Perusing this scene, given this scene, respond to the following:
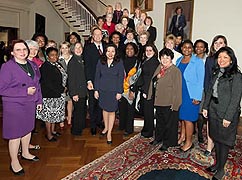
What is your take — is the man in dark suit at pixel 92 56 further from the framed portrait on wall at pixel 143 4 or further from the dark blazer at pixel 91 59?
the framed portrait on wall at pixel 143 4

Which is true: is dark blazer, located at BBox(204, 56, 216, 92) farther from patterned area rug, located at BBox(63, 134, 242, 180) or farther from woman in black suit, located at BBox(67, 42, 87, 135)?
woman in black suit, located at BBox(67, 42, 87, 135)

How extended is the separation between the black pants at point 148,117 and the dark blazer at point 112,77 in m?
0.52

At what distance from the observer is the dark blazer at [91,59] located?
4.07 m

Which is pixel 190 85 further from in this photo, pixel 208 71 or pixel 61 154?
pixel 61 154

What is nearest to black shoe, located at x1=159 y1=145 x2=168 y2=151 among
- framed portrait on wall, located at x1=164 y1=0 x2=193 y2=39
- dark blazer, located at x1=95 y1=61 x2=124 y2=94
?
dark blazer, located at x1=95 y1=61 x2=124 y2=94

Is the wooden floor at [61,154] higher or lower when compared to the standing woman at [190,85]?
lower

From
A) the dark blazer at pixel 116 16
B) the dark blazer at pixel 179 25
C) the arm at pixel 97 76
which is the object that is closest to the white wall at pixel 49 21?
the dark blazer at pixel 116 16

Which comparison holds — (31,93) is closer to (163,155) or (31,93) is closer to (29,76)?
(29,76)

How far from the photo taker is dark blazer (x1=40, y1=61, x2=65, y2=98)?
3.78 meters

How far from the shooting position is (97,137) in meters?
4.19

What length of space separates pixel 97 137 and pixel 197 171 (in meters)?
1.76

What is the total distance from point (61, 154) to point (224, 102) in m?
2.25

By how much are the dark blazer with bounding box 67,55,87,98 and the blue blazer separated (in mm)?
1710

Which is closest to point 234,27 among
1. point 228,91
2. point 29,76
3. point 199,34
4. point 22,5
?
point 199,34
